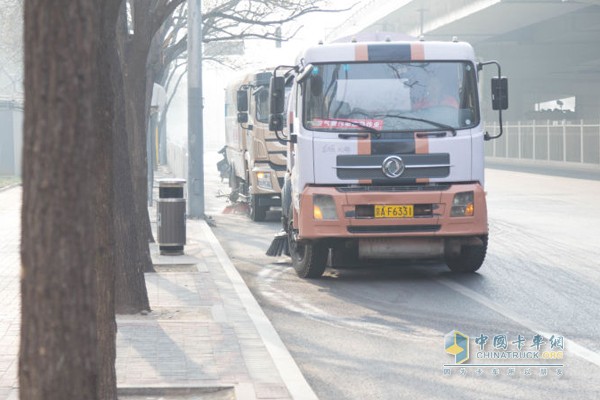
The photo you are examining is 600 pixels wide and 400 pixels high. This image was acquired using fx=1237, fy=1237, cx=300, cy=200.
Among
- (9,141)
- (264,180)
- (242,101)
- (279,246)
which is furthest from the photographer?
(9,141)

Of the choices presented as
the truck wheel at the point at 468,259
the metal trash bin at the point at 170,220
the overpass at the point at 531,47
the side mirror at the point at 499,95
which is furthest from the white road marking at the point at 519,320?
the overpass at the point at 531,47

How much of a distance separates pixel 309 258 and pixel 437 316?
9.89ft

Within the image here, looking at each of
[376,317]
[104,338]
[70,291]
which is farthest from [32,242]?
[376,317]

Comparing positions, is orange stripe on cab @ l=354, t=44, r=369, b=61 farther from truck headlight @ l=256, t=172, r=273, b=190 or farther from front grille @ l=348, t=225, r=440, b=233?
truck headlight @ l=256, t=172, r=273, b=190

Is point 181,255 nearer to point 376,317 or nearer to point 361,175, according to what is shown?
point 361,175

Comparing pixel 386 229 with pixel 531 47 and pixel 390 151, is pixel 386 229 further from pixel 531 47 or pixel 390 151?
pixel 531 47

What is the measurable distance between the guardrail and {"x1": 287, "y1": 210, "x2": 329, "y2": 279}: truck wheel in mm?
33145

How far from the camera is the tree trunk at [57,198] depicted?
4418 mm

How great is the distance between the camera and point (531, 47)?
220 ft

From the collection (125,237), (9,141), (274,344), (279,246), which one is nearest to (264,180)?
(279,246)

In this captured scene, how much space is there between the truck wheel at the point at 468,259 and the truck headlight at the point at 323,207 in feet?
5.66

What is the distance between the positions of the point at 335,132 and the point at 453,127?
1.31 m

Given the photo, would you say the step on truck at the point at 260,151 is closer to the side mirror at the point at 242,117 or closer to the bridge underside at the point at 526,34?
the side mirror at the point at 242,117

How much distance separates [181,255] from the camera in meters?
16.8
